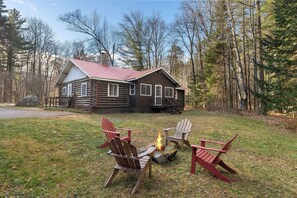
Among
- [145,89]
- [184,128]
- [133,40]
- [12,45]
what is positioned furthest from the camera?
[133,40]

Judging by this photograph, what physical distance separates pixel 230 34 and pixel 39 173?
63.3ft

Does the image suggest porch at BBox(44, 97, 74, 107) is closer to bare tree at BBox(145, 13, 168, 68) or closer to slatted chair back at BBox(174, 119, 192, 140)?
slatted chair back at BBox(174, 119, 192, 140)

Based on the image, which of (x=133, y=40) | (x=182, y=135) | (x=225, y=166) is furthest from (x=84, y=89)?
(x=133, y=40)

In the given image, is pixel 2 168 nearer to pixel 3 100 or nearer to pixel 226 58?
pixel 226 58

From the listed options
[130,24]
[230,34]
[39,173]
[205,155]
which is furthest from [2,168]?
[130,24]

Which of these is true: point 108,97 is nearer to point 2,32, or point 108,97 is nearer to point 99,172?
point 99,172

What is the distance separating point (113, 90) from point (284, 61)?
1171 cm

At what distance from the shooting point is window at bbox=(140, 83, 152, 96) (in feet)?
54.7

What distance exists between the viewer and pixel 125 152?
10.6 ft

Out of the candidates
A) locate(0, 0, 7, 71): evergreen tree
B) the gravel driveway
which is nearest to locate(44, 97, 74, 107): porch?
the gravel driveway

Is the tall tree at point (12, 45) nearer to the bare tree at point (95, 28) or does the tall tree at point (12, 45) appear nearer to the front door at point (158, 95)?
the bare tree at point (95, 28)

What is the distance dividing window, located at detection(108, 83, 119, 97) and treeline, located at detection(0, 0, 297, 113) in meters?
10.1

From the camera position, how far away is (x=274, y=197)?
334 centimetres

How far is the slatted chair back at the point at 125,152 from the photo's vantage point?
318 cm
